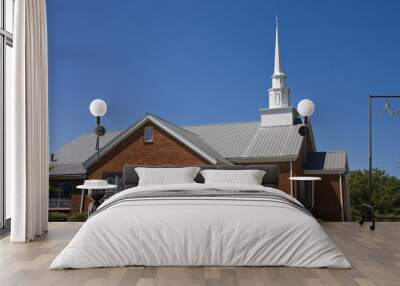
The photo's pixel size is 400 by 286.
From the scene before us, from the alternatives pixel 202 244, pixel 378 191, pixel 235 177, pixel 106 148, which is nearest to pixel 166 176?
pixel 235 177

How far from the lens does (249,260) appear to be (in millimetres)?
3344

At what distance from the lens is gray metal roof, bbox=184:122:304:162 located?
878 cm

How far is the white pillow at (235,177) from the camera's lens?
5324 mm

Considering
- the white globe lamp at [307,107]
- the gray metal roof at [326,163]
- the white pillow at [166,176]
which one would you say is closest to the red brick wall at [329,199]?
the gray metal roof at [326,163]

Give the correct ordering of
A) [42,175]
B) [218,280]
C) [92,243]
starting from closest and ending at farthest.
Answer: [218,280]
[92,243]
[42,175]

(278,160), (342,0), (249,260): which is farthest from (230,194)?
(342,0)

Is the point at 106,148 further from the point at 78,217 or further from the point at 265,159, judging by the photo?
the point at 265,159

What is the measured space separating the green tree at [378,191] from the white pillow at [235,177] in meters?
3.48

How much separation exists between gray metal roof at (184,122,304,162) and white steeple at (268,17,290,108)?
582 mm

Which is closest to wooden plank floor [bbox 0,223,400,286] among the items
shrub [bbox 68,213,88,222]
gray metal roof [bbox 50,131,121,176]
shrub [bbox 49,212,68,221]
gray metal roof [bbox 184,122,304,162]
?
shrub [bbox 68,213,88,222]

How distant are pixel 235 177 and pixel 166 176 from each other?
0.81 meters

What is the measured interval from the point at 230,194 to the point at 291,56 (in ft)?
18.7

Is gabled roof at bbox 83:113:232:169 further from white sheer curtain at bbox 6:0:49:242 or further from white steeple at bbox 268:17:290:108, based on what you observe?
white sheer curtain at bbox 6:0:49:242

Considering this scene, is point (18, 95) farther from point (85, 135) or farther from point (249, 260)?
point (85, 135)
